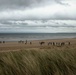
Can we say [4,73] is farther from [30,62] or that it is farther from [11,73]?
[30,62]

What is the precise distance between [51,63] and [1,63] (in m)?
1.31

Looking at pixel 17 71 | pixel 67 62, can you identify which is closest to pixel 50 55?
pixel 67 62

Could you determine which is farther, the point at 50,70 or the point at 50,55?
the point at 50,55

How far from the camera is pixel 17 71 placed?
14.7 feet

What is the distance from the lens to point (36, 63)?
4855 millimetres

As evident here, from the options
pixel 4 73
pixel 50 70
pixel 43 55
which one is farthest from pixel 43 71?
pixel 4 73

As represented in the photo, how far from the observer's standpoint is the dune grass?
4535 millimetres

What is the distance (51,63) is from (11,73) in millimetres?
1128

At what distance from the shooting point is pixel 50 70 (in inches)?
187

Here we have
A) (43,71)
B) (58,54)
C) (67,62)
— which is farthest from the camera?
(58,54)

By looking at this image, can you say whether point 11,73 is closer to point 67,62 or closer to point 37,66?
point 37,66

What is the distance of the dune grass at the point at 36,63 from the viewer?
14.9ft

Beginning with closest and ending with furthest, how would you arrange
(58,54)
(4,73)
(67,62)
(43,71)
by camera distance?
(4,73)
(43,71)
(67,62)
(58,54)

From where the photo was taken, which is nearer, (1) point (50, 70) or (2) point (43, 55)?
(1) point (50, 70)
